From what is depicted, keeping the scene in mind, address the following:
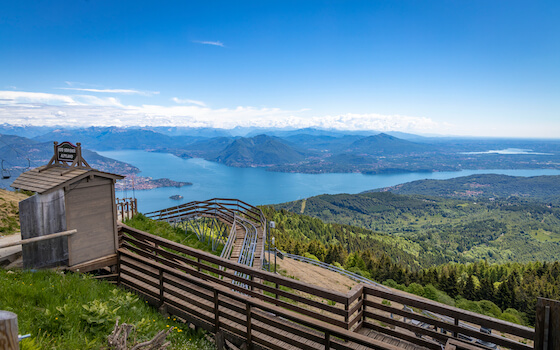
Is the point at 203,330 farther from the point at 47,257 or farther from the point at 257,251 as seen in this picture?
the point at 257,251

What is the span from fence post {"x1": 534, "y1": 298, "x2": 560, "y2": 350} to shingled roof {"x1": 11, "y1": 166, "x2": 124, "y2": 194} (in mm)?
7293

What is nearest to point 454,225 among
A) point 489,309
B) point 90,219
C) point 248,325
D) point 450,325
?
point 489,309

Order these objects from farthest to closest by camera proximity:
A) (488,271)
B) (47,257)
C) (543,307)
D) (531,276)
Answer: (488,271), (531,276), (47,257), (543,307)

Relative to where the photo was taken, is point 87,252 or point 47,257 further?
point 87,252

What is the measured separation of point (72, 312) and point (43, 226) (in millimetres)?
2568

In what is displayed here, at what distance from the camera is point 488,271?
2574 inches

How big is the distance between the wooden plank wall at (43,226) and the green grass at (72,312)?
0.29m

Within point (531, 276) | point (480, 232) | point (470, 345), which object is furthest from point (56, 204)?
point (480, 232)

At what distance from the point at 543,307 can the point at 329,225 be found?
9867cm

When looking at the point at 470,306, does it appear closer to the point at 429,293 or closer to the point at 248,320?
the point at 429,293

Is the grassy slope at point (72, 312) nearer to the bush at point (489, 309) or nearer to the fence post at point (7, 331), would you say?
the fence post at point (7, 331)

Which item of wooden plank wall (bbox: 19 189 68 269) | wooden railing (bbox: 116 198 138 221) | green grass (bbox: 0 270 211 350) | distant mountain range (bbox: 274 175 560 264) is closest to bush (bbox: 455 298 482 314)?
wooden railing (bbox: 116 198 138 221)

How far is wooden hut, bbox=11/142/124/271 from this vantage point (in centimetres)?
616

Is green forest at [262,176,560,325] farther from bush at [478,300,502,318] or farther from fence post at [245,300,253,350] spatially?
fence post at [245,300,253,350]
